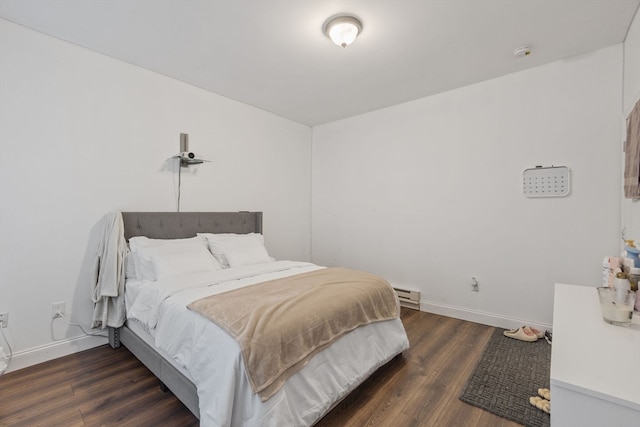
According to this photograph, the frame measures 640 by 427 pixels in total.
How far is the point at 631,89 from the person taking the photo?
7.14ft

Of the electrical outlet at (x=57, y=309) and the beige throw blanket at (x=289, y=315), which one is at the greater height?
the beige throw blanket at (x=289, y=315)

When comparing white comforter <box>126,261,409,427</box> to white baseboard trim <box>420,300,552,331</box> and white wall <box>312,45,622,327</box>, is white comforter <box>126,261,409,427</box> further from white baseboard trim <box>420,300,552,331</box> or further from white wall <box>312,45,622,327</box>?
white wall <box>312,45,622,327</box>

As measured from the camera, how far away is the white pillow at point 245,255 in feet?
9.51

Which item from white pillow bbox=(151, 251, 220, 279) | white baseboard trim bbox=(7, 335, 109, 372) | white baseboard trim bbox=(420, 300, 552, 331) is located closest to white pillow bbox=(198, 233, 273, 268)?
white pillow bbox=(151, 251, 220, 279)

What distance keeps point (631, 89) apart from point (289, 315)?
3032mm

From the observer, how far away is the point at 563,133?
2697mm

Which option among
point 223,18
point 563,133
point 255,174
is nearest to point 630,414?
point 563,133

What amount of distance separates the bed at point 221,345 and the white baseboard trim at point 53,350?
0.17 meters

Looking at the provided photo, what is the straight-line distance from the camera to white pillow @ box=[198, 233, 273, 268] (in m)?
2.95

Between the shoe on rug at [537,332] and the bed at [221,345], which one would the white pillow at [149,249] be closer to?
the bed at [221,345]

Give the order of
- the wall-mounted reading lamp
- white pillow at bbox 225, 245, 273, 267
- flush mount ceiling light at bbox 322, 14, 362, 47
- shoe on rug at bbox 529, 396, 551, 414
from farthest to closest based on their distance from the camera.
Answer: the wall-mounted reading lamp → white pillow at bbox 225, 245, 273, 267 → flush mount ceiling light at bbox 322, 14, 362, 47 → shoe on rug at bbox 529, 396, 551, 414

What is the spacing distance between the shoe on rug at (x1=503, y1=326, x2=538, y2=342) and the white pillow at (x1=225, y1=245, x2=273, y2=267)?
8.45 feet

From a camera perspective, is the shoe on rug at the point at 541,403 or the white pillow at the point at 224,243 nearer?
the shoe on rug at the point at 541,403

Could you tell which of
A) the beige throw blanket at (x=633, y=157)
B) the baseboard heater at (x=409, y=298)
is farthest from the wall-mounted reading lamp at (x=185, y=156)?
the beige throw blanket at (x=633, y=157)
